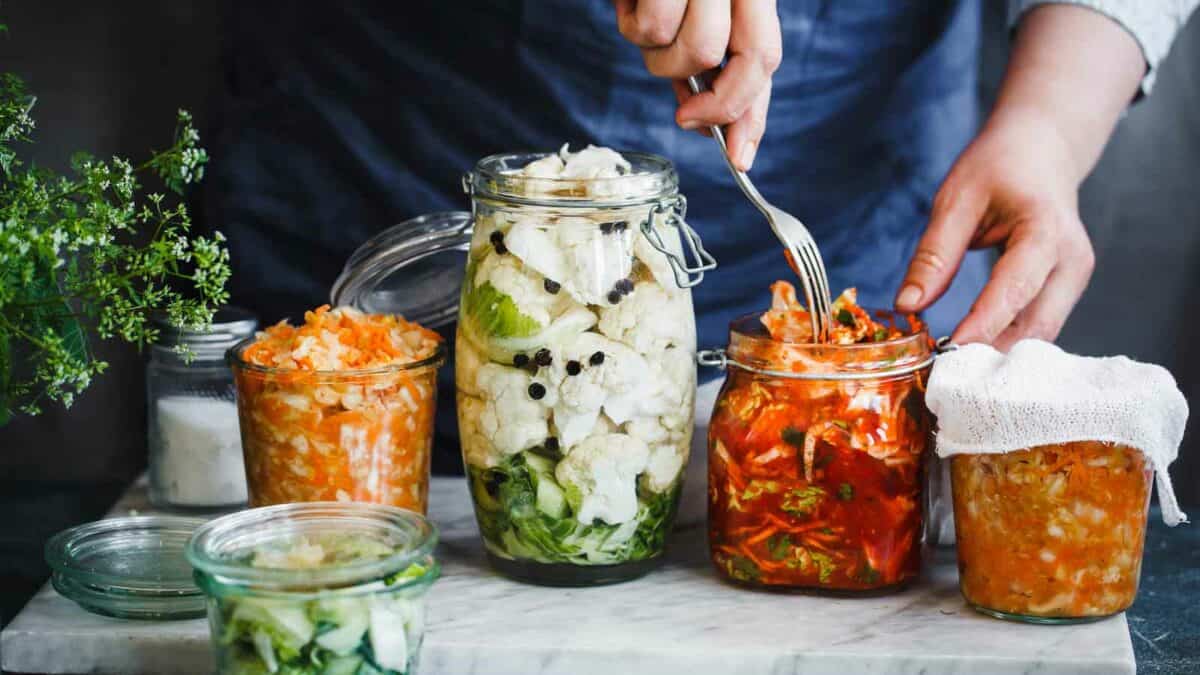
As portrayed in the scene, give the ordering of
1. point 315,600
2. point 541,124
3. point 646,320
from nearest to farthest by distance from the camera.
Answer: point 315,600, point 646,320, point 541,124

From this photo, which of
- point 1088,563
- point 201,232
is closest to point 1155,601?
point 1088,563

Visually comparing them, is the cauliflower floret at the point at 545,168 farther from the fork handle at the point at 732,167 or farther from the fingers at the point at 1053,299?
the fingers at the point at 1053,299

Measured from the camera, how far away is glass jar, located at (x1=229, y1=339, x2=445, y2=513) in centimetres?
109

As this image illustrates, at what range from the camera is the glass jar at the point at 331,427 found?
3.57 feet

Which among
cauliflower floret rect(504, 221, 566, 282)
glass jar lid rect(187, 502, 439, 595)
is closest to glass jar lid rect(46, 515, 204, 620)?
glass jar lid rect(187, 502, 439, 595)

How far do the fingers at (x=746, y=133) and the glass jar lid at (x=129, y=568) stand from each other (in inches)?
20.3

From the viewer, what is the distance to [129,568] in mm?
1083

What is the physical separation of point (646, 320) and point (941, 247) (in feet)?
1.25

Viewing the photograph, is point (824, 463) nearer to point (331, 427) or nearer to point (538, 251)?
point (538, 251)

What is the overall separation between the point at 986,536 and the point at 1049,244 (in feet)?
1.29

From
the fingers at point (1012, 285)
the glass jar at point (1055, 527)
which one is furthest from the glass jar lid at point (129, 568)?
the fingers at point (1012, 285)

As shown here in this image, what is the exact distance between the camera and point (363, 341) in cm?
111

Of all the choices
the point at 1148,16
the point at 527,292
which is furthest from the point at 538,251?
the point at 1148,16

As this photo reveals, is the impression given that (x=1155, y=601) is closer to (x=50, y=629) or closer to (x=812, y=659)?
(x=812, y=659)
